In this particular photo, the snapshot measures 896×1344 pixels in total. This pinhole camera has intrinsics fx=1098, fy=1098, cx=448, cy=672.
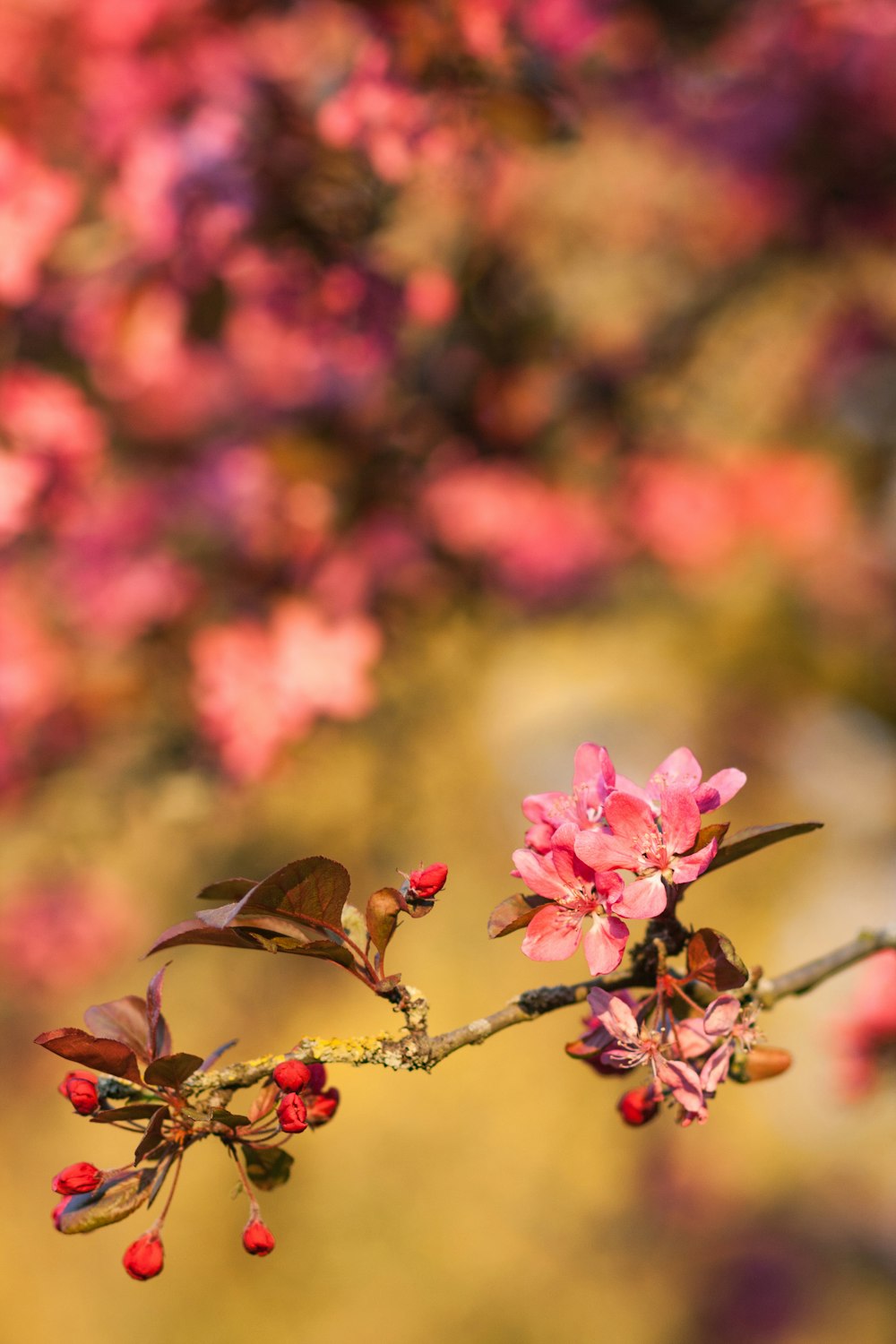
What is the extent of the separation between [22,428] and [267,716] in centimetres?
62

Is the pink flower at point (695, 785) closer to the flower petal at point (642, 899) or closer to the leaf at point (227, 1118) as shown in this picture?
the flower petal at point (642, 899)

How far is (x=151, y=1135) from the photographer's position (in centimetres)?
61

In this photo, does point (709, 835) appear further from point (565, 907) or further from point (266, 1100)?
point (266, 1100)

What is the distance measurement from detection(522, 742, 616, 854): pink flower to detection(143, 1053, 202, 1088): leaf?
9.3 inches

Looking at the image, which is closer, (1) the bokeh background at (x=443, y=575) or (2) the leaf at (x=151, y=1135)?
(2) the leaf at (x=151, y=1135)

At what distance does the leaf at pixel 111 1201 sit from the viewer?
2.06 feet

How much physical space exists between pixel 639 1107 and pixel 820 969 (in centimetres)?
18

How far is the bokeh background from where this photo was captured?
5.52 feet

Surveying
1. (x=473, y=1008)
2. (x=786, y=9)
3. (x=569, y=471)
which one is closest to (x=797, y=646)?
(x=569, y=471)

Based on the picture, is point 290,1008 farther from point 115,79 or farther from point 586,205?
point 586,205

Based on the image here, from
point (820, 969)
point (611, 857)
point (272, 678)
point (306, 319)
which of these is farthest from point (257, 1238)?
point (306, 319)

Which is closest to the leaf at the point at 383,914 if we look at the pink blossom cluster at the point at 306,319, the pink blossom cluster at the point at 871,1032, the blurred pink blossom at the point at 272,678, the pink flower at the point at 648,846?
the pink flower at the point at 648,846

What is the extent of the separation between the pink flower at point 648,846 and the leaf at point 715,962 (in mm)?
36

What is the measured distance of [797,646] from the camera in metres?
3.08
